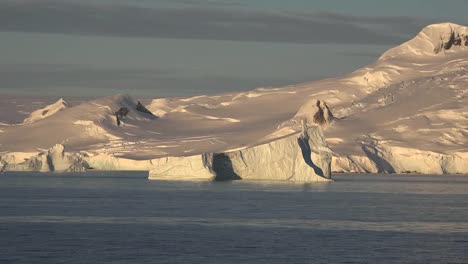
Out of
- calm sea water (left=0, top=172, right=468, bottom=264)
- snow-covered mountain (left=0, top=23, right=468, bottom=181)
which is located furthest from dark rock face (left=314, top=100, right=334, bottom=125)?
calm sea water (left=0, top=172, right=468, bottom=264)

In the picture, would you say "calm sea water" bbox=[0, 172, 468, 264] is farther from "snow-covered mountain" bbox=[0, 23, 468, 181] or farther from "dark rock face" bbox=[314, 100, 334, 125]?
"dark rock face" bbox=[314, 100, 334, 125]

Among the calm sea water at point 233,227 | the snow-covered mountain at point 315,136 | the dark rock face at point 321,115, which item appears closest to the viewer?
the calm sea water at point 233,227

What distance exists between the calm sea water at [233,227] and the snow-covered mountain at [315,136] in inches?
679

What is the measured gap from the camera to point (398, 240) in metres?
51.1

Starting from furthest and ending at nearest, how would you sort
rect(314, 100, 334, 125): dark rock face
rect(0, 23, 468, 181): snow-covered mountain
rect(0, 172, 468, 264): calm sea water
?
1. rect(314, 100, 334, 125): dark rock face
2. rect(0, 23, 468, 181): snow-covered mountain
3. rect(0, 172, 468, 264): calm sea water

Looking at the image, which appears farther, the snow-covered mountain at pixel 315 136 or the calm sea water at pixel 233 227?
the snow-covered mountain at pixel 315 136

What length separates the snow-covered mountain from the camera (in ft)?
355

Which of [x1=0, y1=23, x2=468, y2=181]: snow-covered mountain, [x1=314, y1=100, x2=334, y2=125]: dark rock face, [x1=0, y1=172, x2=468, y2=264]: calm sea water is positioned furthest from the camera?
[x1=314, y1=100, x2=334, y2=125]: dark rock face

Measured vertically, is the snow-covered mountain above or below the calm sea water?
above

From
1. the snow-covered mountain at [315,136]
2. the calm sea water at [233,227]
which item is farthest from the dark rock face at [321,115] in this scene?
the calm sea water at [233,227]

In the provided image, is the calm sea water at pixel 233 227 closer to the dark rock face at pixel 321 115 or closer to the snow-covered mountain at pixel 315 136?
the snow-covered mountain at pixel 315 136

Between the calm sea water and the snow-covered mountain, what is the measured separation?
17.2 meters

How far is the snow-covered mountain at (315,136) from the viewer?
108 m

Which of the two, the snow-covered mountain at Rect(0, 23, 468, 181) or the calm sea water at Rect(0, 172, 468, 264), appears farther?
the snow-covered mountain at Rect(0, 23, 468, 181)
